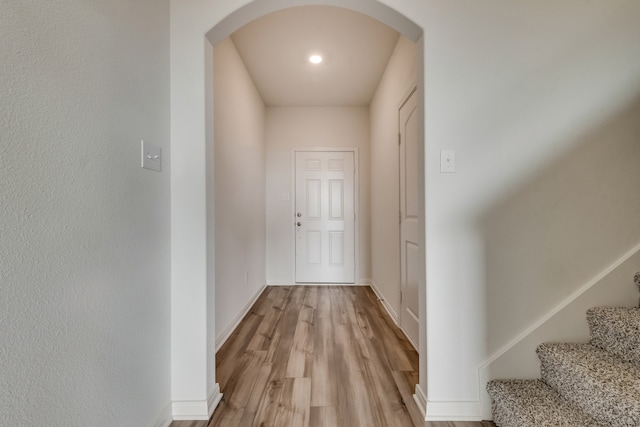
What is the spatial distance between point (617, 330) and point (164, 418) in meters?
2.05

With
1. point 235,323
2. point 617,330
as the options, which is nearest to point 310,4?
point 617,330

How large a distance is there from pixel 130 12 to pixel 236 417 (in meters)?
1.87

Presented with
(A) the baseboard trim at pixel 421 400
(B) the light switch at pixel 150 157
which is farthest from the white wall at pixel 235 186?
(A) the baseboard trim at pixel 421 400

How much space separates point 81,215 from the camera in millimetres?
912

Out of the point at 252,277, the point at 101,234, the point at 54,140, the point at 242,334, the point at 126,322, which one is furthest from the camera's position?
the point at 252,277

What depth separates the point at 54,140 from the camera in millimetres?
816

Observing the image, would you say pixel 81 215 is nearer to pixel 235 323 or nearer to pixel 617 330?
pixel 235 323

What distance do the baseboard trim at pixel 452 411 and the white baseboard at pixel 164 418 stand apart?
1250 millimetres

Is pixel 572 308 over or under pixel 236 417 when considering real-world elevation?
over

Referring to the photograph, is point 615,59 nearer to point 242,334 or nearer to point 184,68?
point 184,68

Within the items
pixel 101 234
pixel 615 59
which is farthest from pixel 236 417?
pixel 615 59

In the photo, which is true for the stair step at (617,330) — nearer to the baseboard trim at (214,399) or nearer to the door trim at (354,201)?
the baseboard trim at (214,399)

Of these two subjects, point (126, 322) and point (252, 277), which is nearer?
point (126, 322)

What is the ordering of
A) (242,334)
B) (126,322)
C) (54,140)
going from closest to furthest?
(54,140) < (126,322) < (242,334)
